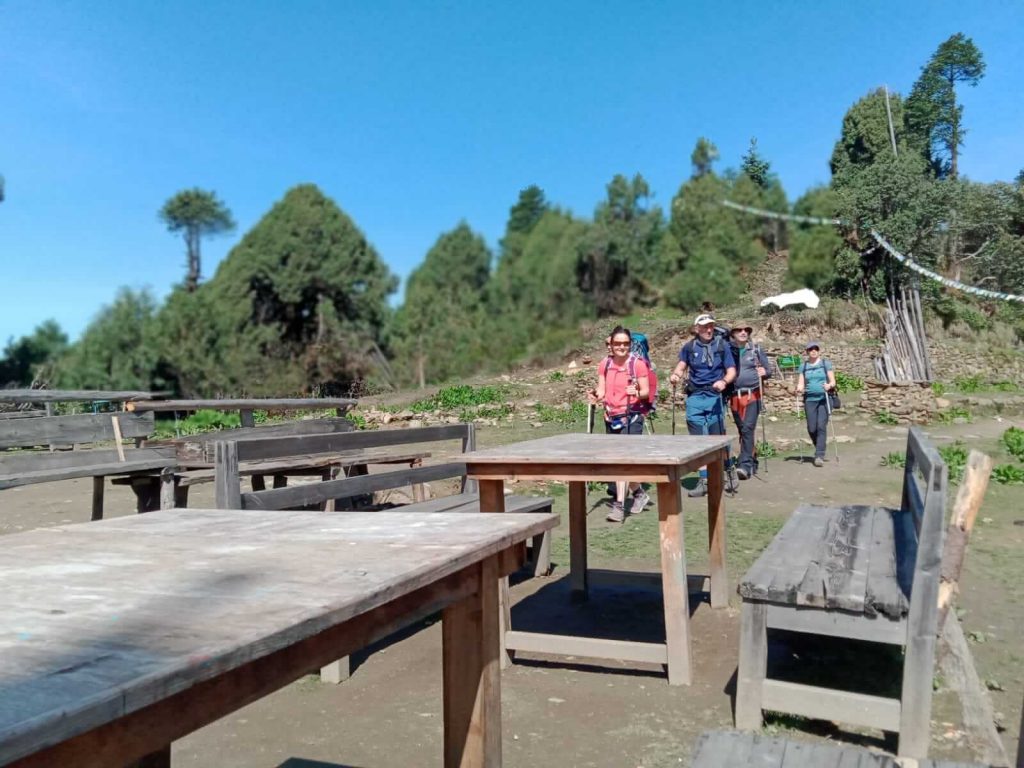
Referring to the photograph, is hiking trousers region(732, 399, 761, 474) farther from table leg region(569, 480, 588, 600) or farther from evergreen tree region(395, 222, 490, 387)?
evergreen tree region(395, 222, 490, 387)

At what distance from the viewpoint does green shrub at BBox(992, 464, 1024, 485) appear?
30.0 ft

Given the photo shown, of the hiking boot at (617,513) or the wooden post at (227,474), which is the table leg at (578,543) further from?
the hiking boot at (617,513)

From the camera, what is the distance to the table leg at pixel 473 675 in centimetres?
234

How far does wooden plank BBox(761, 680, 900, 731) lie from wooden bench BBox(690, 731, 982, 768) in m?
0.87

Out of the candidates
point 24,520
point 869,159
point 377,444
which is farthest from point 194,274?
point 377,444

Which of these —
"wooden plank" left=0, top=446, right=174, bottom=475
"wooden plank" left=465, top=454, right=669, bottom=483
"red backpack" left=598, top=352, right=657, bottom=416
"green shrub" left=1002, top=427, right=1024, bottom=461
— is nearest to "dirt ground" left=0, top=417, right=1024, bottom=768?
"wooden plank" left=465, top=454, right=669, bottom=483

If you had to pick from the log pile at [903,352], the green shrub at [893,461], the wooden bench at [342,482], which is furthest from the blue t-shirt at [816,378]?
the log pile at [903,352]

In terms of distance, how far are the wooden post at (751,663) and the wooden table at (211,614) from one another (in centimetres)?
119

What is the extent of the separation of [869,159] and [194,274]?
28763 mm

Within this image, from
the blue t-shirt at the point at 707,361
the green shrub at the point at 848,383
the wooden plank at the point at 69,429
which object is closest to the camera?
the wooden plank at the point at 69,429

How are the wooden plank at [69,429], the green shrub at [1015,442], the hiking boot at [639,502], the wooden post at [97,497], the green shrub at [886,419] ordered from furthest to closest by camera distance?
the green shrub at [886,419], the green shrub at [1015,442], the hiking boot at [639,502], the wooden post at [97,497], the wooden plank at [69,429]

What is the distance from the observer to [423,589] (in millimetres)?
2025

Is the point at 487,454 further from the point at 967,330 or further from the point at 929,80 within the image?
the point at 929,80

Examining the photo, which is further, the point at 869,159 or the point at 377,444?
the point at 869,159
